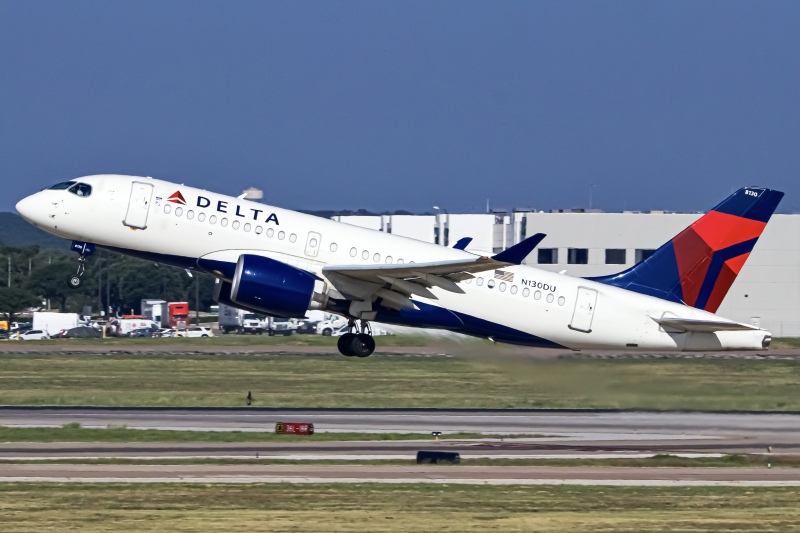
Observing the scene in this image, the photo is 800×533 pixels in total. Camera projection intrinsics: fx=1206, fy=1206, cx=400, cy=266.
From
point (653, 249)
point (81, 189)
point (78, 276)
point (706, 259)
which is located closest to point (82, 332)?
point (653, 249)

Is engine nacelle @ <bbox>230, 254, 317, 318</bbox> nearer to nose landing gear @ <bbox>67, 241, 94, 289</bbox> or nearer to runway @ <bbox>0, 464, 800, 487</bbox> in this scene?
nose landing gear @ <bbox>67, 241, 94, 289</bbox>

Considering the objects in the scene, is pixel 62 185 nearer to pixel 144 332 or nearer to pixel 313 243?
pixel 313 243

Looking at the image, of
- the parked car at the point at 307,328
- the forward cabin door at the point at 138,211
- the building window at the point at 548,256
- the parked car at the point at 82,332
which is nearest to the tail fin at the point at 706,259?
the forward cabin door at the point at 138,211

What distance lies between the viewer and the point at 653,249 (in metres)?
98.6

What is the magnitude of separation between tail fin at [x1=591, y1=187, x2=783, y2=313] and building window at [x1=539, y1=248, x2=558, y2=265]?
198 ft

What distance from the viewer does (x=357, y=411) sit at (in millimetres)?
47875

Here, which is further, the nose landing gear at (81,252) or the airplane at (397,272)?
the nose landing gear at (81,252)

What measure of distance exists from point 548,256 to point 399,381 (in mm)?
44509

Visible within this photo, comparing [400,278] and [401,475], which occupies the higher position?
[400,278]

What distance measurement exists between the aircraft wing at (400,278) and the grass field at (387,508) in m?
7.06

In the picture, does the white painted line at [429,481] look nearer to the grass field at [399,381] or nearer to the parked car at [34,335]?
the grass field at [399,381]

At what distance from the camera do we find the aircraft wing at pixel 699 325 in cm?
3666

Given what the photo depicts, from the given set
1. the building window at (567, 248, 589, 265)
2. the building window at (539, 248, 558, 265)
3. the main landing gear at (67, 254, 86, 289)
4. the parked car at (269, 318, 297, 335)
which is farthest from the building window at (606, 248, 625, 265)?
the main landing gear at (67, 254, 86, 289)

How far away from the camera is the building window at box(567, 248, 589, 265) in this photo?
99.6m
